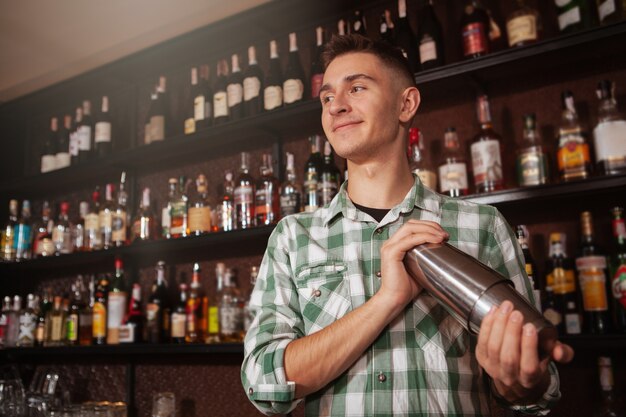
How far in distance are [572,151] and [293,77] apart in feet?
3.70

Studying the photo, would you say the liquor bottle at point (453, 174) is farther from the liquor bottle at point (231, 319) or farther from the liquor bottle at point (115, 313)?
the liquor bottle at point (115, 313)

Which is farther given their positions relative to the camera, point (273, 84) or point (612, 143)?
point (273, 84)

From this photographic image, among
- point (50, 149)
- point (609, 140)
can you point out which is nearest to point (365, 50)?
point (609, 140)

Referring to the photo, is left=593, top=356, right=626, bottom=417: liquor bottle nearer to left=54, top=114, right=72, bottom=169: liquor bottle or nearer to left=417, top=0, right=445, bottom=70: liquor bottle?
left=417, top=0, right=445, bottom=70: liquor bottle

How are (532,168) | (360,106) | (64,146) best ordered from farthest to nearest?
(64,146), (532,168), (360,106)

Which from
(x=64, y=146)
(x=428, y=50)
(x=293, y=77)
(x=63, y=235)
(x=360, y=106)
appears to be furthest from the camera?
(x=64, y=146)

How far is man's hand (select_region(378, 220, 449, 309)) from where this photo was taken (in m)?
0.82

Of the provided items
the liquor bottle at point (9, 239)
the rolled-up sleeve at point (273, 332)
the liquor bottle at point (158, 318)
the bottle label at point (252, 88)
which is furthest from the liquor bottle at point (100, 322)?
the rolled-up sleeve at point (273, 332)

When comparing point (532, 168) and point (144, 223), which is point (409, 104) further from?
point (144, 223)

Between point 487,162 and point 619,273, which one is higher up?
point 487,162

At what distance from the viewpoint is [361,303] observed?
3.25ft

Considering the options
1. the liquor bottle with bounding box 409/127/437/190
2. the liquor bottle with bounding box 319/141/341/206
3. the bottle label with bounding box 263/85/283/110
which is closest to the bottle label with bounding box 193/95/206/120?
the bottle label with bounding box 263/85/283/110

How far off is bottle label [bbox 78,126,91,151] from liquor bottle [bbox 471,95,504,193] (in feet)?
6.03

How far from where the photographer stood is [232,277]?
7.22 ft
